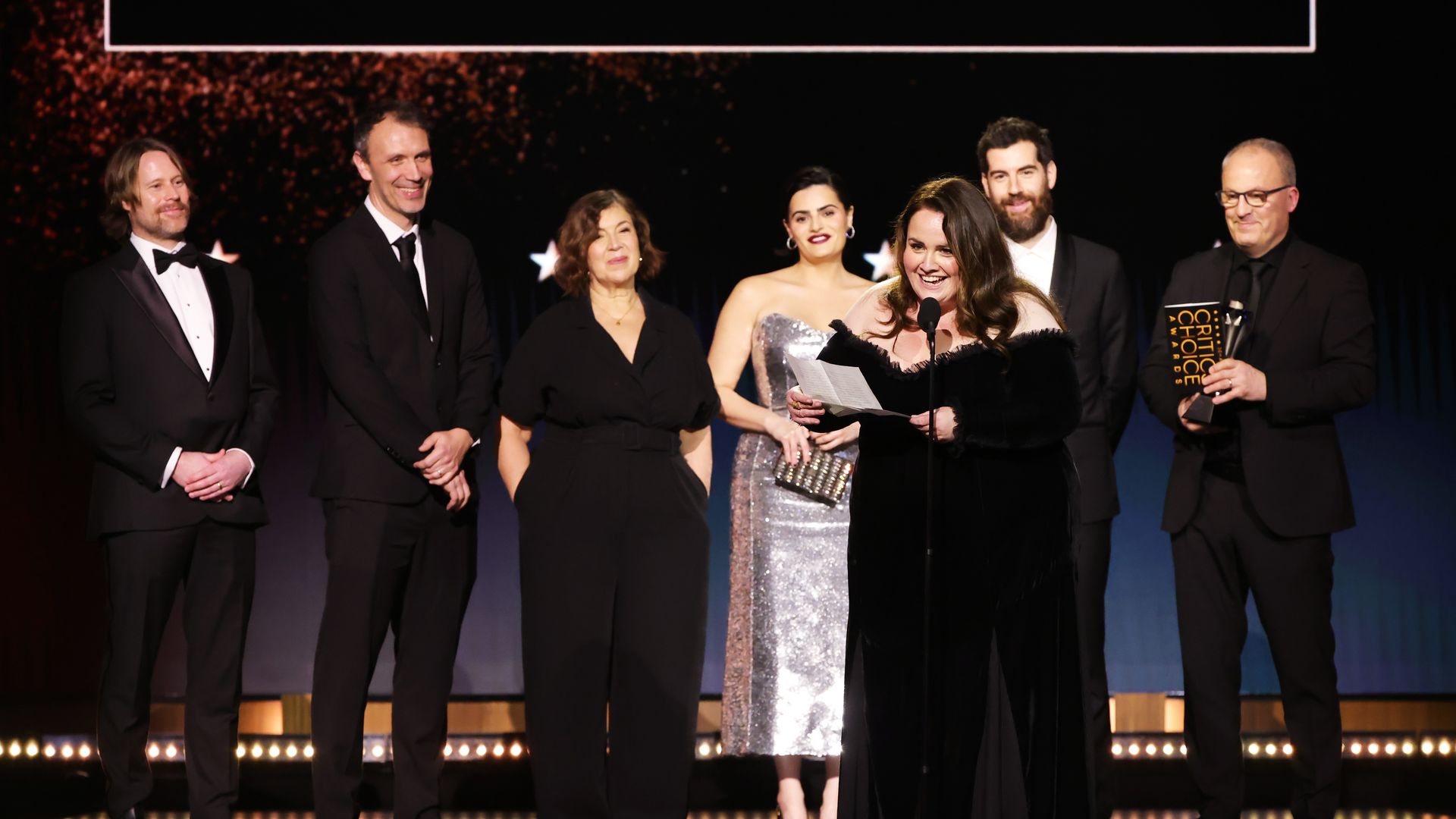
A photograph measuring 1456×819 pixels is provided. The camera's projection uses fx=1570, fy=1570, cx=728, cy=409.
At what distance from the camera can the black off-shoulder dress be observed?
3055 millimetres

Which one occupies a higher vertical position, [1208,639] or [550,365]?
[550,365]

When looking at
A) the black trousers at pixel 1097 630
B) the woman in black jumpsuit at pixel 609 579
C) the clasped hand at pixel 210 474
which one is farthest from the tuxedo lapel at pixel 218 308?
the black trousers at pixel 1097 630

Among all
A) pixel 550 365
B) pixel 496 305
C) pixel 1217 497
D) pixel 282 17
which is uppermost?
pixel 282 17

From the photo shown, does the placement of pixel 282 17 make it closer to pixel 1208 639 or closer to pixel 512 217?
pixel 512 217

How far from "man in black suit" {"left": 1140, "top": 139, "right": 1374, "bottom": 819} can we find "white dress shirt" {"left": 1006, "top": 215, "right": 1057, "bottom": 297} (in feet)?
1.22

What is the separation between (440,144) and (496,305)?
0.67 m

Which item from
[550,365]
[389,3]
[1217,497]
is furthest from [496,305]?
[1217,497]

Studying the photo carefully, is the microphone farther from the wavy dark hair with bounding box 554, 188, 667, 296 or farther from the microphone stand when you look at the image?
the wavy dark hair with bounding box 554, 188, 667, 296

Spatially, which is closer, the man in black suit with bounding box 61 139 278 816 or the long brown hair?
the long brown hair

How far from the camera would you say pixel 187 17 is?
5.98 m

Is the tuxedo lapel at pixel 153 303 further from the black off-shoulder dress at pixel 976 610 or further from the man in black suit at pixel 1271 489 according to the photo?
the man in black suit at pixel 1271 489

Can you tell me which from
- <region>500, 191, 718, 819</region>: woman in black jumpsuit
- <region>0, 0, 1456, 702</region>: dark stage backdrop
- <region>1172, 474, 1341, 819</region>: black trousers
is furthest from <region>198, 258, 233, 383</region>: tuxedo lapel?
<region>1172, 474, 1341, 819</region>: black trousers

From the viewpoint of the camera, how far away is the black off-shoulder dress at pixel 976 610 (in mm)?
3055

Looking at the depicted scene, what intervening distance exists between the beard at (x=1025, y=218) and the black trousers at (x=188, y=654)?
7.58 feet
